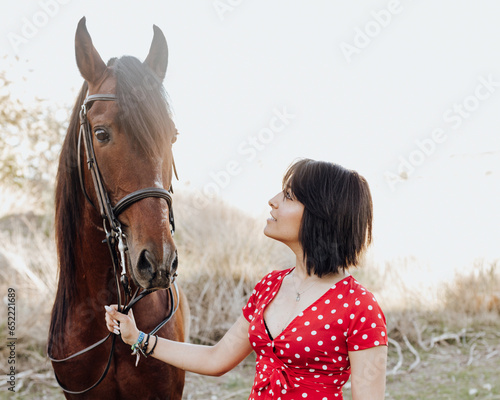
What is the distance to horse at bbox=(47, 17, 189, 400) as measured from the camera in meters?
1.77

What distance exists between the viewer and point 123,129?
1838mm

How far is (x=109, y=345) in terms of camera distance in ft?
7.14

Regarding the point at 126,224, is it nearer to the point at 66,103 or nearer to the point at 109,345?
the point at 109,345

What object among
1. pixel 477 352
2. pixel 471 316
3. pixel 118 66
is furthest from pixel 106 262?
pixel 471 316

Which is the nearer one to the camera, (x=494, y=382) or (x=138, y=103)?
(x=138, y=103)

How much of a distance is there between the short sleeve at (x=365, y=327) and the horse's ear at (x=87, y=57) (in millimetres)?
1480

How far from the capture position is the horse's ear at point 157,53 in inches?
88.0

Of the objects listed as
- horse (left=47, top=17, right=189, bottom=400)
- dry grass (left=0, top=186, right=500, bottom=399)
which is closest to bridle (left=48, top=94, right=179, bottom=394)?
horse (left=47, top=17, right=189, bottom=400)

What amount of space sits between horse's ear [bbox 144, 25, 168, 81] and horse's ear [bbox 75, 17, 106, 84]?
256 mm

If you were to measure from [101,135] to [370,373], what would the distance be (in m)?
1.34

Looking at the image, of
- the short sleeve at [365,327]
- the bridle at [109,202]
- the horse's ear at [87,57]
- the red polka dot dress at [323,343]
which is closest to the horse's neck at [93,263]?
the bridle at [109,202]

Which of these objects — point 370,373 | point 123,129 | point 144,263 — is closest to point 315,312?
point 370,373

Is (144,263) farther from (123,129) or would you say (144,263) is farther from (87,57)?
(87,57)

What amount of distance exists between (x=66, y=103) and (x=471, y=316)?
710 centimetres
